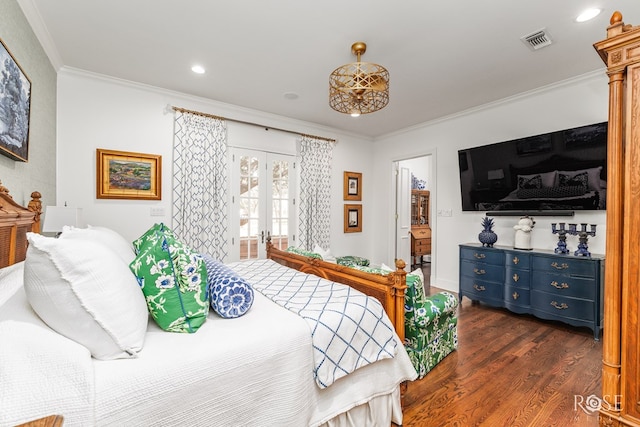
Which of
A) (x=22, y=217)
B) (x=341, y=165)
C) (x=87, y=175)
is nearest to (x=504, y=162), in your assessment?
(x=341, y=165)

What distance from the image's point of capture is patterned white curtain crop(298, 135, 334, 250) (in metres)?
4.78

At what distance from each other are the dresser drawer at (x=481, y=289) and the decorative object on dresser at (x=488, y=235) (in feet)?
1.65

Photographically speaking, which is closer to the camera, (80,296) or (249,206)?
(80,296)

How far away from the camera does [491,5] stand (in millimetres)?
2135

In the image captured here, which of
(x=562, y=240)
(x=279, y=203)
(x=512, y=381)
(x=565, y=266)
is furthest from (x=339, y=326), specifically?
(x=279, y=203)

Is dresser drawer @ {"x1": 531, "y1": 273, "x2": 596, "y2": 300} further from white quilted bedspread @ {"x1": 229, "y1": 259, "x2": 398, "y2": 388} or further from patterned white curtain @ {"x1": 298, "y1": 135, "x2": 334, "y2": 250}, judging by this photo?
patterned white curtain @ {"x1": 298, "y1": 135, "x2": 334, "y2": 250}

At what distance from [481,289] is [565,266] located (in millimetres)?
945

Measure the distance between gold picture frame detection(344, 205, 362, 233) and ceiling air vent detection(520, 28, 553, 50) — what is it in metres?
3.44

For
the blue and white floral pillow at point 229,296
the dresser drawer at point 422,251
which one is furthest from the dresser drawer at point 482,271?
the blue and white floral pillow at point 229,296

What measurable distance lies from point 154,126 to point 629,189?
→ 14.1 feet

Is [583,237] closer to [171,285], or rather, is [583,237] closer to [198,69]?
[171,285]

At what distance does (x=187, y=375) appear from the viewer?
1031 mm

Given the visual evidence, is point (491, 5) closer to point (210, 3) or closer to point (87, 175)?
point (210, 3)

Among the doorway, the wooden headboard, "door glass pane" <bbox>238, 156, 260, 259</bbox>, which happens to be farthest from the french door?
the wooden headboard
